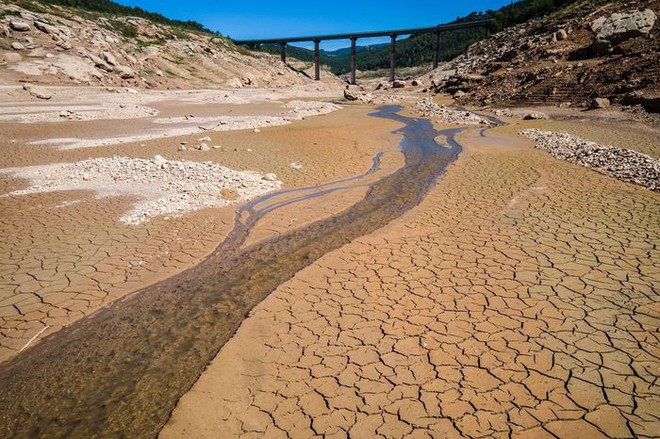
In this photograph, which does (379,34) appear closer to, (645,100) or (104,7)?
(104,7)

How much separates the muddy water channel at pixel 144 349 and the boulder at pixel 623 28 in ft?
102

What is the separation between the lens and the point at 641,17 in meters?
26.8

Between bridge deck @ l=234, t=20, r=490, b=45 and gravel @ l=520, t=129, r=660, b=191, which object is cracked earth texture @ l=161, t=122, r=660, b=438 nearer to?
gravel @ l=520, t=129, r=660, b=191

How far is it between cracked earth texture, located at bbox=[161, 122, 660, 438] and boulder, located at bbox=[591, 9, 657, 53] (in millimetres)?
27507

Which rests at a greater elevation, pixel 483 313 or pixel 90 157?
pixel 90 157

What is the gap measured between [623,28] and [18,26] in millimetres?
45236

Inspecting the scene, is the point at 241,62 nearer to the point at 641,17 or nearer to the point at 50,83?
the point at 50,83

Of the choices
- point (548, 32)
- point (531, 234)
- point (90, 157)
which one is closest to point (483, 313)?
point (531, 234)

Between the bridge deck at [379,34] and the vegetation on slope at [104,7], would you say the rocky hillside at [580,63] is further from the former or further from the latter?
the vegetation on slope at [104,7]

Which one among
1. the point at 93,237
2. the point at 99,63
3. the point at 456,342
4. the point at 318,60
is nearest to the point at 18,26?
the point at 99,63

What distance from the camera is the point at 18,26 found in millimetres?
28594

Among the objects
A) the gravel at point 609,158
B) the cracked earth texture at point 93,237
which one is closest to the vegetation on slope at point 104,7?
the cracked earth texture at point 93,237

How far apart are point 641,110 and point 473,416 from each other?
74.2 ft

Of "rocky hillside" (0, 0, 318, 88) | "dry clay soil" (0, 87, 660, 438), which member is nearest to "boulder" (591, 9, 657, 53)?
"dry clay soil" (0, 87, 660, 438)
